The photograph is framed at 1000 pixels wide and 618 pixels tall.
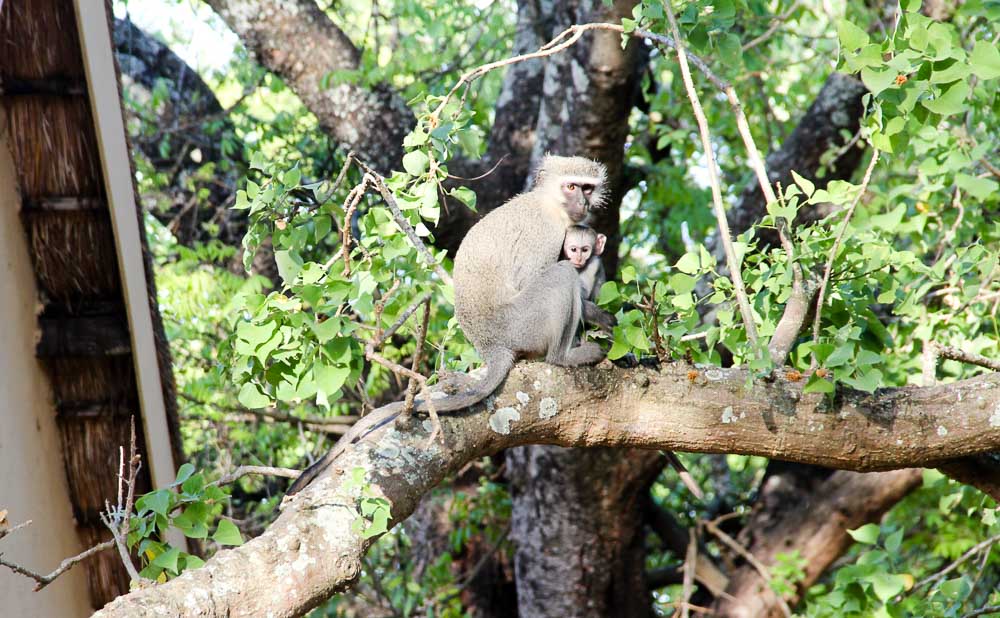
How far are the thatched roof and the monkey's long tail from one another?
4.02 ft

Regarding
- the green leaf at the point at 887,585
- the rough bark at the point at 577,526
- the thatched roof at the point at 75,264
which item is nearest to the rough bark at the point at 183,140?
the rough bark at the point at 577,526

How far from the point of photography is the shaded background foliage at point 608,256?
2.62 m

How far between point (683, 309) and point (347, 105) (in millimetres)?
3077

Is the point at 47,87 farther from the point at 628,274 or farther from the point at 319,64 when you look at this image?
the point at 319,64

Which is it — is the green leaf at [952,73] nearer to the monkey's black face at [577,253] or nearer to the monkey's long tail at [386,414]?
the monkey's long tail at [386,414]

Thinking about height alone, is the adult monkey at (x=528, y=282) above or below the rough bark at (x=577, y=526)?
above

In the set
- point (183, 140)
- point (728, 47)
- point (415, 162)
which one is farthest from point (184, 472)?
point (183, 140)

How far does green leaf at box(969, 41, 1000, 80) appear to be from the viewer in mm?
2379

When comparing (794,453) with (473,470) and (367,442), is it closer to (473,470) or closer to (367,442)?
(367,442)

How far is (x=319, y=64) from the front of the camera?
Result: 17.8 ft

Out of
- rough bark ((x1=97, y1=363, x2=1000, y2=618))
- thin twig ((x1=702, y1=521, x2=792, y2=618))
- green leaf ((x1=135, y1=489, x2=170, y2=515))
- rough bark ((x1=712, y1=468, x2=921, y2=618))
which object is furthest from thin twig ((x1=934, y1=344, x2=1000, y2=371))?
thin twig ((x1=702, y1=521, x2=792, y2=618))

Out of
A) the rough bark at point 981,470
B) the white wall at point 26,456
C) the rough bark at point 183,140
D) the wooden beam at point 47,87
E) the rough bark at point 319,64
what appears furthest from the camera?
the rough bark at point 183,140

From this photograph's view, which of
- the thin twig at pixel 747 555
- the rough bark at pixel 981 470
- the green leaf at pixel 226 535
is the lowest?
the thin twig at pixel 747 555

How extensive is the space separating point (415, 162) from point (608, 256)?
3.05m
